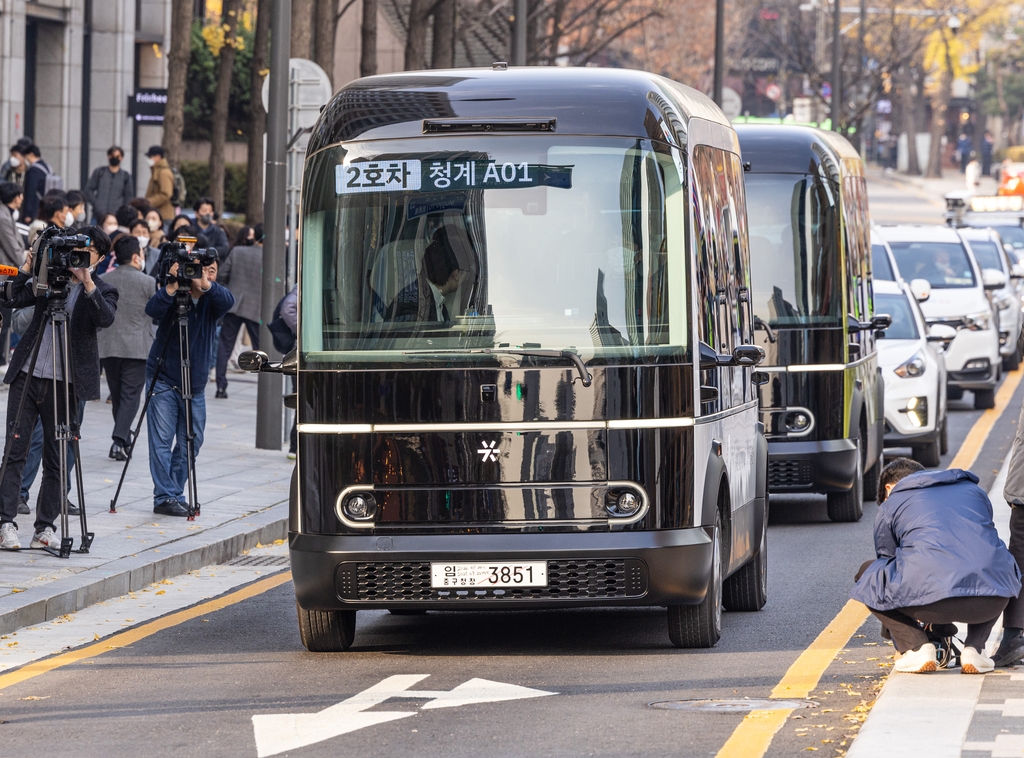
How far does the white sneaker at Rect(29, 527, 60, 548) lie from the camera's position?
11070 mm

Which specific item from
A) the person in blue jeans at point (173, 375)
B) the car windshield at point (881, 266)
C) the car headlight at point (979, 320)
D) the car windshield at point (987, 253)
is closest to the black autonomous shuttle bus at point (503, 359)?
the person in blue jeans at point (173, 375)

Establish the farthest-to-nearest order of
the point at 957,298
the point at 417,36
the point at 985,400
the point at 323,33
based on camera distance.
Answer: the point at 417,36 → the point at 323,33 → the point at 957,298 → the point at 985,400

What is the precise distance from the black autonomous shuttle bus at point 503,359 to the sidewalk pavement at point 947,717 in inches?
49.8

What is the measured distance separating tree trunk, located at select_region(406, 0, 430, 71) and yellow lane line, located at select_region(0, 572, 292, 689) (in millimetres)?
18397

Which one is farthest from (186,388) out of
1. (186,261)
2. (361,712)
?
(361,712)

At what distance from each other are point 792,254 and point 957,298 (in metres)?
11.0

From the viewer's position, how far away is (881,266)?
19453 millimetres

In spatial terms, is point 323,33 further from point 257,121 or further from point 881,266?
point 881,266

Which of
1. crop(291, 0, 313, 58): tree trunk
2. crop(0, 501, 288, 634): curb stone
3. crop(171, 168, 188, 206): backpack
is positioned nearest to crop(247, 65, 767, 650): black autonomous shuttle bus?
crop(0, 501, 288, 634): curb stone

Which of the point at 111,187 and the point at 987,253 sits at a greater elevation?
the point at 111,187

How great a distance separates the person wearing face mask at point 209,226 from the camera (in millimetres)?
21500

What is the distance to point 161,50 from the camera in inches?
1510

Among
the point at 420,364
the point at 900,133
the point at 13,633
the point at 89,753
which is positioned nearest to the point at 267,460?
the point at 13,633

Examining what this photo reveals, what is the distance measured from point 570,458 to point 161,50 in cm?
3155
